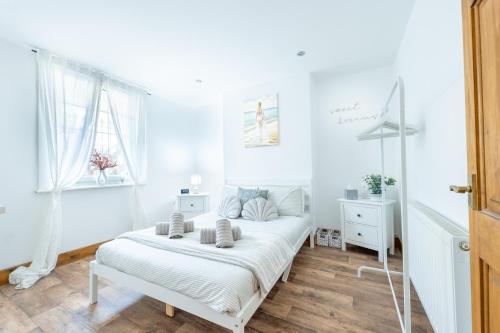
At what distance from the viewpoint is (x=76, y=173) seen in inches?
97.2

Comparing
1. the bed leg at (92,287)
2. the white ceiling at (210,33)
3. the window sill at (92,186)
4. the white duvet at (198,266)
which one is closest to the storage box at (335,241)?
the white duvet at (198,266)

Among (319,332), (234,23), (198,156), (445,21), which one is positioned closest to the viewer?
(445,21)

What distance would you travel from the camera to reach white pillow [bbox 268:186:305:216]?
2.54m

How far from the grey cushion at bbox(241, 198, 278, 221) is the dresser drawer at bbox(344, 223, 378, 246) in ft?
3.23

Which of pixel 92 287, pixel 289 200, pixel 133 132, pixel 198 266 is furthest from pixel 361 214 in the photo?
pixel 133 132

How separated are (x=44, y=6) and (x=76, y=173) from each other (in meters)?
1.70

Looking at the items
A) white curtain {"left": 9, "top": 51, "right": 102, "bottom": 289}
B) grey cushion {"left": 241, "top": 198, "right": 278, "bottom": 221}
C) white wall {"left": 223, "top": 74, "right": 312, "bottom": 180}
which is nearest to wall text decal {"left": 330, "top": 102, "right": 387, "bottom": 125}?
white wall {"left": 223, "top": 74, "right": 312, "bottom": 180}

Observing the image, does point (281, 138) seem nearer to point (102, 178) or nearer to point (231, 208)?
point (231, 208)

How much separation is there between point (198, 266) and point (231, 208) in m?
1.25

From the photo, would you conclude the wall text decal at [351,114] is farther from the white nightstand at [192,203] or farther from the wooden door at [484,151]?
the white nightstand at [192,203]

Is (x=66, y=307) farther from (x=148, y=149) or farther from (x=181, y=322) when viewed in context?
(x=148, y=149)

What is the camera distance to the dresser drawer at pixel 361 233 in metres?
2.33

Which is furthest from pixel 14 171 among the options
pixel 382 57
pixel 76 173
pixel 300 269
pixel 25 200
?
pixel 382 57

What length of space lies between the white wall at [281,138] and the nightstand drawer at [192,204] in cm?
65
